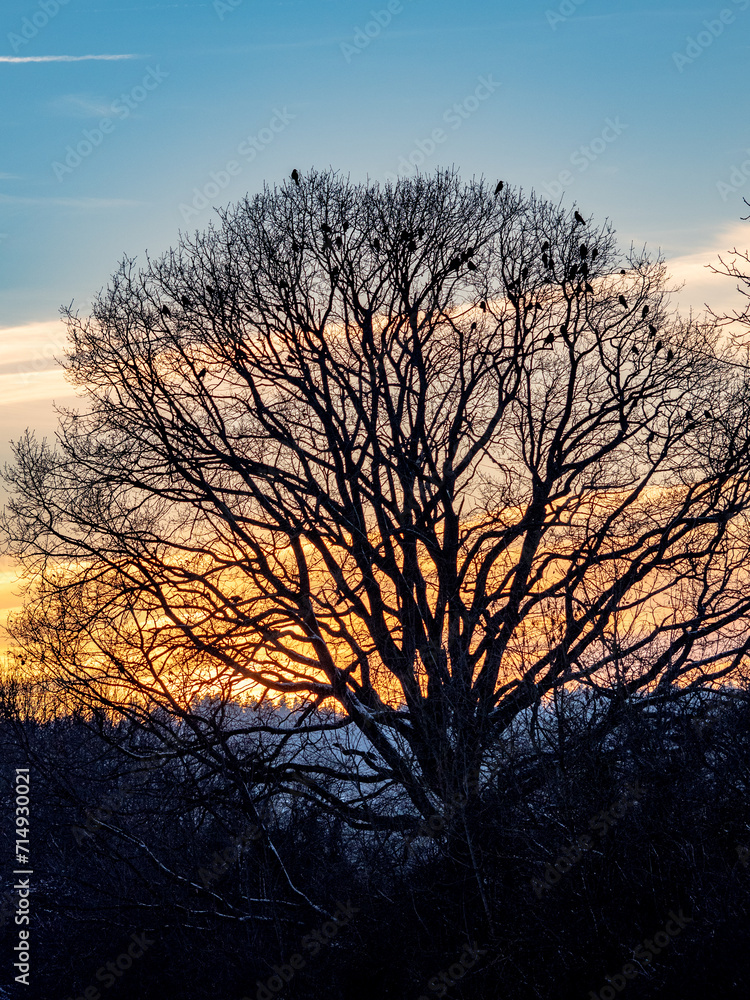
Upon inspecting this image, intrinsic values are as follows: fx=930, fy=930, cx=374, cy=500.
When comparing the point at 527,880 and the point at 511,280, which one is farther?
the point at 511,280

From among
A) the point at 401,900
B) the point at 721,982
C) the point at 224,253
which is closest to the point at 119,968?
the point at 401,900

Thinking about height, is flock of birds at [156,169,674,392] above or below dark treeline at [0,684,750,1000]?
Answer: above

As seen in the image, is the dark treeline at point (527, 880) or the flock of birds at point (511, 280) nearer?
the dark treeline at point (527, 880)

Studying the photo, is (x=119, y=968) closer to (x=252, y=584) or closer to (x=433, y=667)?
(x=252, y=584)

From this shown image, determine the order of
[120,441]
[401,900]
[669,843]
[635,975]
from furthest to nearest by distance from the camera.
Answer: [120,441] < [401,900] < [669,843] < [635,975]

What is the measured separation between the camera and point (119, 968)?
14.9 meters

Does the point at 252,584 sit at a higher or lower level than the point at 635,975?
higher

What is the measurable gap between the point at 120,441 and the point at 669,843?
10.7 m

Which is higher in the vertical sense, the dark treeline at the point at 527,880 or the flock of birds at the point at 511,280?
the flock of birds at the point at 511,280

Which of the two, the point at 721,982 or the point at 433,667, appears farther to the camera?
the point at 433,667

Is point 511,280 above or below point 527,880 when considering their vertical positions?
above

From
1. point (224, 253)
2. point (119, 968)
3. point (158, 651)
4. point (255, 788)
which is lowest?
point (119, 968)

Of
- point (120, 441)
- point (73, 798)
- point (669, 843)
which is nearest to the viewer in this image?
point (669, 843)

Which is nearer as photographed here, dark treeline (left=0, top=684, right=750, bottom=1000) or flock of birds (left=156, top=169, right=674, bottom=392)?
dark treeline (left=0, top=684, right=750, bottom=1000)
